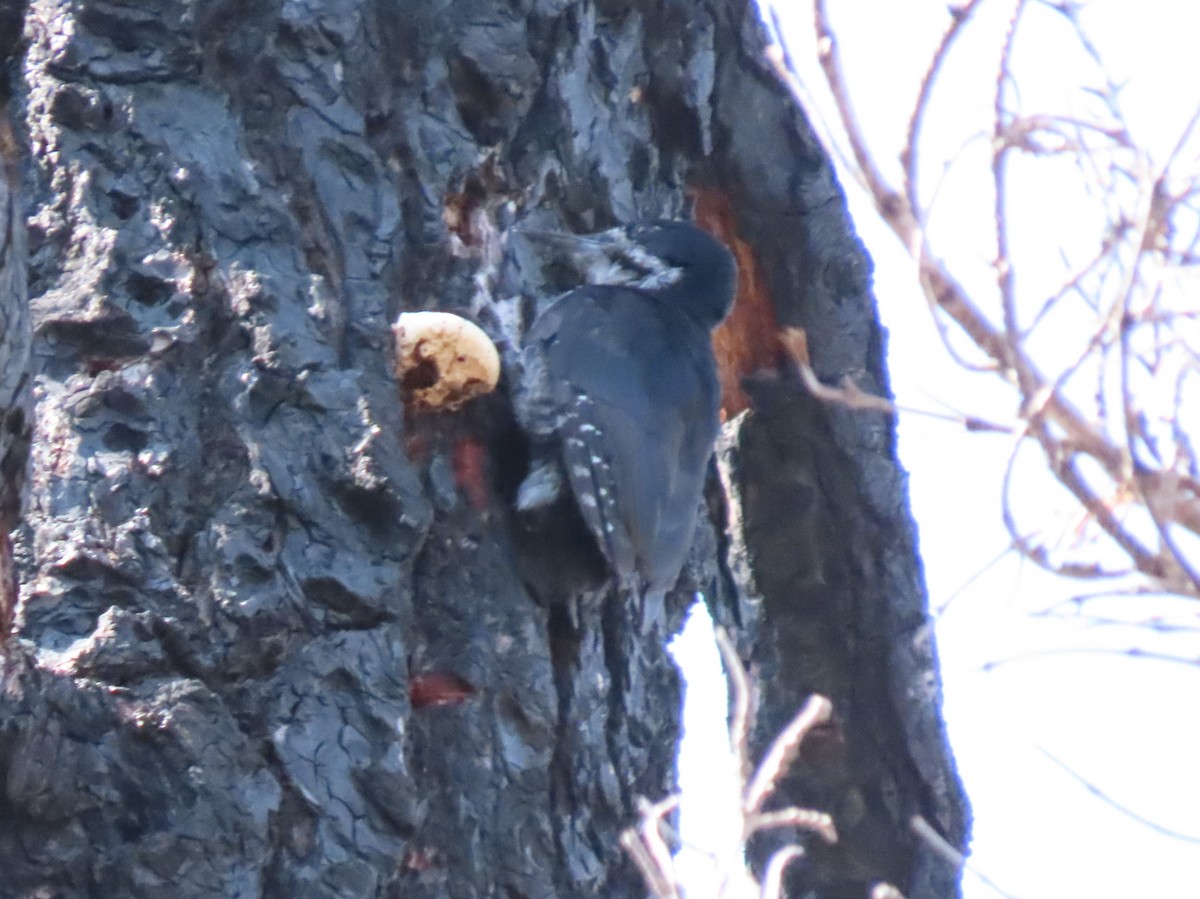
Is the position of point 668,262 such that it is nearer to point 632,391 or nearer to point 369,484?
point 632,391

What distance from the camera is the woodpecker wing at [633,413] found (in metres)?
3.45

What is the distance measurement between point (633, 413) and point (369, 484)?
129cm

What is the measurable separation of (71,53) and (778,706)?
1854 millimetres

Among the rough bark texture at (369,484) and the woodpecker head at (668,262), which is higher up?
the woodpecker head at (668,262)

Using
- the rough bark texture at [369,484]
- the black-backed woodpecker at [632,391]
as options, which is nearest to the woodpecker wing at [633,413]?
the black-backed woodpecker at [632,391]

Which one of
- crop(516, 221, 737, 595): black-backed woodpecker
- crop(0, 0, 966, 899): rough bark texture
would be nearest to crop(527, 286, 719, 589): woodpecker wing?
crop(516, 221, 737, 595): black-backed woodpecker

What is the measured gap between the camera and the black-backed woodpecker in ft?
11.2

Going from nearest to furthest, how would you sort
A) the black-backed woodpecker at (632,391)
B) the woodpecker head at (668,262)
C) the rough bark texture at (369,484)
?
the rough bark texture at (369,484) → the black-backed woodpecker at (632,391) → the woodpecker head at (668,262)

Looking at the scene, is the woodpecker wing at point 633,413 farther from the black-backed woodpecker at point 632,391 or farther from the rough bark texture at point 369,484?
the rough bark texture at point 369,484

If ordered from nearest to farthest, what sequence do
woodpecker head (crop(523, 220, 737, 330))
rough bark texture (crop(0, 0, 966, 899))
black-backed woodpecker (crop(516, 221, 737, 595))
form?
rough bark texture (crop(0, 0, 966, 899))
black-backed woodpecker (crop(516, 221, 737, 595))
woodpecker head (crop(523, 220, 737, 330))

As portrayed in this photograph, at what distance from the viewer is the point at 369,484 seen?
2645mm

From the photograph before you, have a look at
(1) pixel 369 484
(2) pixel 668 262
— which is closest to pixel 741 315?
(2) pixel 668 262

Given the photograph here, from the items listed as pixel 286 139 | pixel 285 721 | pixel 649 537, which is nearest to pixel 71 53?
pixel 286 139

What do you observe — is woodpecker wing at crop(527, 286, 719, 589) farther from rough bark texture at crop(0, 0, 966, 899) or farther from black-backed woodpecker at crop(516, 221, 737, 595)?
rough bark texture at crop(0, 0, 966, 899)
